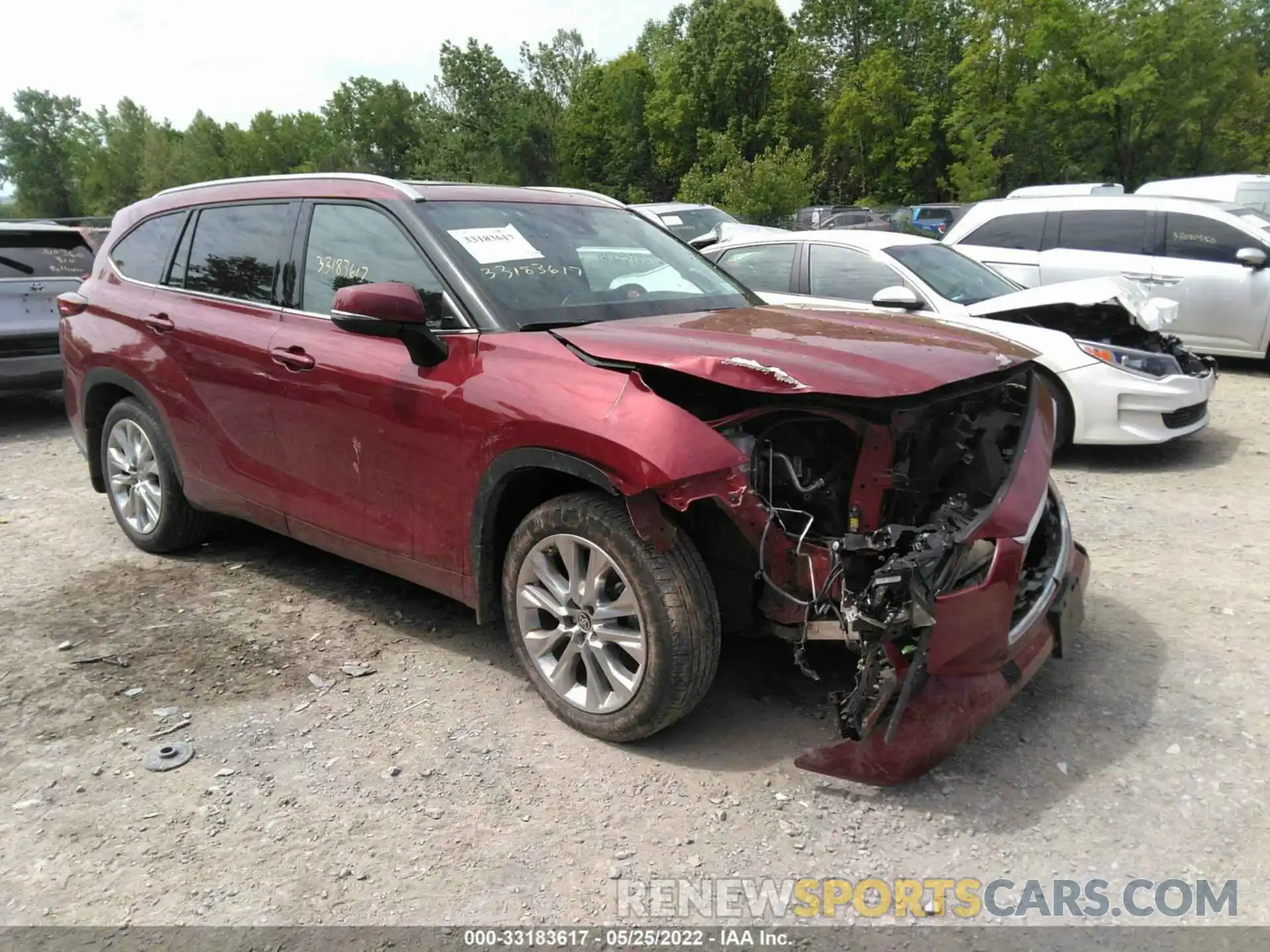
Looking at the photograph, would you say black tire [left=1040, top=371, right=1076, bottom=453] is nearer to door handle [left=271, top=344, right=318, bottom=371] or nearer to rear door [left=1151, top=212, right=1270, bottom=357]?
rear door [left=1151, top=212, right=1270, bottom=357]

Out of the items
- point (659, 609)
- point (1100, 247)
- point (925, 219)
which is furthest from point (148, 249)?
point (925, 219)

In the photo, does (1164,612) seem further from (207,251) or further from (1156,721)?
(207,251)

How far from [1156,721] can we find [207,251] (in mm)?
4540

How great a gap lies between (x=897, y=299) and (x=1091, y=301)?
1695 millimetres

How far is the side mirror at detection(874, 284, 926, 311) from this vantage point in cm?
623

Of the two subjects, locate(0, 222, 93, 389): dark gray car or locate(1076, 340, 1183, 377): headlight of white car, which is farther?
locate(0, 222, 93, 389): dark gray car

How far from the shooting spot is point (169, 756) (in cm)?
329

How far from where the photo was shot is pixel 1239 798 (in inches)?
115

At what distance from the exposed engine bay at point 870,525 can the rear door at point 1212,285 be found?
779cm

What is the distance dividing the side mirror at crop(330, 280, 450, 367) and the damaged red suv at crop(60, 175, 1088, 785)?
0.5 inches

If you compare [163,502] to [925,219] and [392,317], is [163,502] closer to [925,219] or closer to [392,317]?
[392,317]

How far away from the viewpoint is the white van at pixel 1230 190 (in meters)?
15.6

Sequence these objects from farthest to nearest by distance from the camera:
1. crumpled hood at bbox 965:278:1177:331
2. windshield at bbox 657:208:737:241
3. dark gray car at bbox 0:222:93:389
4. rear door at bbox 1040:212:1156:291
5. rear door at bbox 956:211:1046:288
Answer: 1. windshield at bbox 657:208:737:241
2. rear door at bbox 956:211:1046:288
3. rear door at bbox 1040:212:1156:291
4. dark gray car at bbox 0:222:93:389
5. crumpled hood at bbox 965:278:1177:331

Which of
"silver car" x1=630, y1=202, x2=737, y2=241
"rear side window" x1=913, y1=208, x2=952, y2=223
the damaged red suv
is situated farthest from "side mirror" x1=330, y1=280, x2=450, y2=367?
"rear side window" x1=913, y1=208, x2=952, y2=223
